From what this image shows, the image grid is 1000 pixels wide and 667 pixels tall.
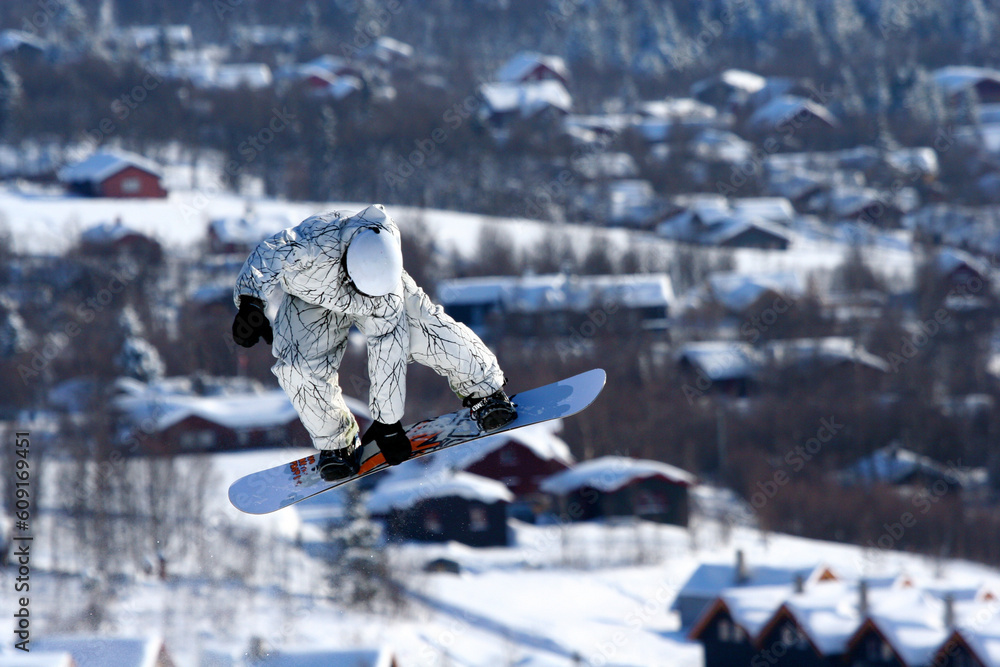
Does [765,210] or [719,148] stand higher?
[719,148]

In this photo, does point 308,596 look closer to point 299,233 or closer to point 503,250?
point 299,233

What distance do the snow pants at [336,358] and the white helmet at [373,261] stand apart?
0.83 feet

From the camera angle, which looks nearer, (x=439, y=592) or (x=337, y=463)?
(x=337, y=463)

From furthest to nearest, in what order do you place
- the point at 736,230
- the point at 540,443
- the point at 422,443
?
the point at 736,230 < the point at 540,443 < the point at 422,443

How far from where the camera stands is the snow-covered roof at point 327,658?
16.7 feet

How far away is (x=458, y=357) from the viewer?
418 centimetres

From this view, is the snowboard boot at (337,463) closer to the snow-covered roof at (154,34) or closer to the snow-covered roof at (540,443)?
the snow-covered roof at (540,443)

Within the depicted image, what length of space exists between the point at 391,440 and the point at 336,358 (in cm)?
35

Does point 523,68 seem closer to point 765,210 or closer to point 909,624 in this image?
point 765,210

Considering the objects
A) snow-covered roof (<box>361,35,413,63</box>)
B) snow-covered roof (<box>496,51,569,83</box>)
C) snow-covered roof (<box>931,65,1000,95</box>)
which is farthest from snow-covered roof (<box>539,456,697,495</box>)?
snow-covered roof (<box>361,35,413,63</box>)

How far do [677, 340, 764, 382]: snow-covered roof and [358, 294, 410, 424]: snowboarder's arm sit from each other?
25711mm

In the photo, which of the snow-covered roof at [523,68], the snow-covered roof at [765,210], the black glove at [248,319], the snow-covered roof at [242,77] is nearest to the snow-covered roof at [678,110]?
the snow-covered roof at [523,68]

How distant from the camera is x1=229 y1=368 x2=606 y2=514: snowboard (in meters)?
4.33

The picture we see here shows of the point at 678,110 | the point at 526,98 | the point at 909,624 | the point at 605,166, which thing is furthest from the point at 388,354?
the point at 678,110
